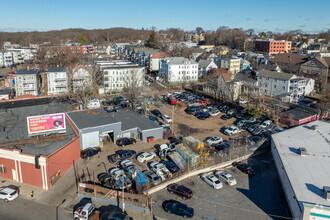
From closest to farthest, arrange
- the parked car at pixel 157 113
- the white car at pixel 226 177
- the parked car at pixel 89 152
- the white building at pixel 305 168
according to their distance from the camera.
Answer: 1. the white building at pixel 305 168
2. the white car at pixel 226 177
3. the parked car at pixel 89 152
4. the parked car at pixel 157 113

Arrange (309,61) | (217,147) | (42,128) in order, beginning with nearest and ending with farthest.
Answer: (42,128) < (217,147) < (309,61)

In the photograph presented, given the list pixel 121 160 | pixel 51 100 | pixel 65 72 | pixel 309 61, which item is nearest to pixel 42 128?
pixel 121 160

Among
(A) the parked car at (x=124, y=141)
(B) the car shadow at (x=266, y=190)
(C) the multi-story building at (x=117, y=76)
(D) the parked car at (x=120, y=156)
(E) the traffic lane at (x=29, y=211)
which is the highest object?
(C) the multi-story building at (x=117, y=76)

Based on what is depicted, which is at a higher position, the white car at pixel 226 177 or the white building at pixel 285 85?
the white building at pixel 285 85

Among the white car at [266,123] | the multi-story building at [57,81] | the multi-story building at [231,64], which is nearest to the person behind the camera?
the white car at [266,123]

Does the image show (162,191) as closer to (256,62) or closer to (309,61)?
(309,61)

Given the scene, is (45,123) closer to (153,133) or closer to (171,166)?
(153,133)

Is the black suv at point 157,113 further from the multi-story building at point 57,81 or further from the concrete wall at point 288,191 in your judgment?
the multi-story building at point 57,81

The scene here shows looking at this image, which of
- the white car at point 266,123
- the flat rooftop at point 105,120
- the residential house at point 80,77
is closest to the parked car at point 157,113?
the flat rooftop at point 105,120
